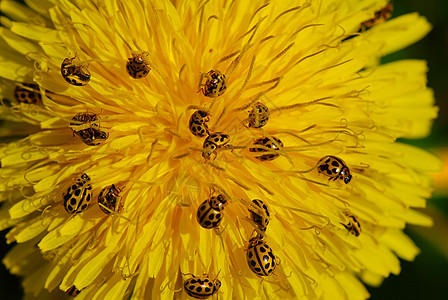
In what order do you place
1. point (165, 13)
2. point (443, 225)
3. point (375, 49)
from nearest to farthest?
point (165, 13) < point (375, 49) < point (443, 225)

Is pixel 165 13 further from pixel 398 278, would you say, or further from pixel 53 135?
pixel 398 278

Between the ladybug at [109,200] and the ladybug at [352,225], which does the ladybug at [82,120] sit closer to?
the ladybug at [109,200]

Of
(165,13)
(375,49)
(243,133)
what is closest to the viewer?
(165,13)

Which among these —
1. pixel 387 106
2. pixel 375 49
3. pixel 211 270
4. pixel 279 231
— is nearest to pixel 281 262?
pixel 279 231

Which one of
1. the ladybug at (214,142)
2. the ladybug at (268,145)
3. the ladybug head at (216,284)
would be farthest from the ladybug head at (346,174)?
the ladybug head at (216,284)

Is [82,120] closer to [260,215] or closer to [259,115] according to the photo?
[259,115]

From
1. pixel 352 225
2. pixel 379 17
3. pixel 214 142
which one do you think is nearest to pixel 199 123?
pixel 214 142
